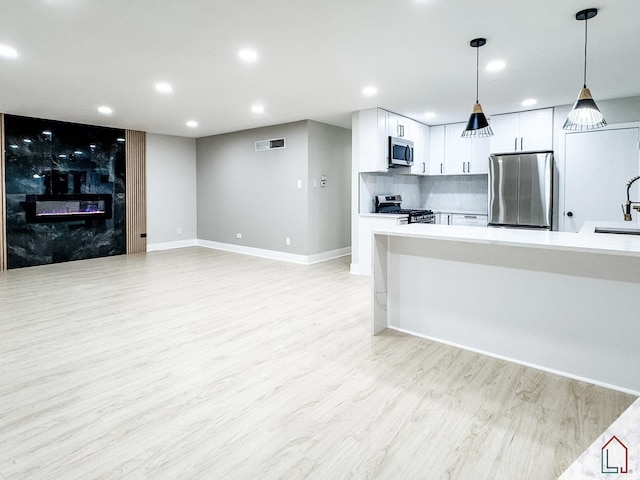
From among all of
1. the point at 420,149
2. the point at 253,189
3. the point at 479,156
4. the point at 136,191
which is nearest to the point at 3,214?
the point at 136,191

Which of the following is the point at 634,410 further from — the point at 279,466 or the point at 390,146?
the point at 390,146

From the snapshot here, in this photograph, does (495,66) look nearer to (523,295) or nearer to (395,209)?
(523,295)

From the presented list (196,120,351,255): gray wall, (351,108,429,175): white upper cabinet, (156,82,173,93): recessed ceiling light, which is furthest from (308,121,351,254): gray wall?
(156,82,173,93): recessed ceiling light

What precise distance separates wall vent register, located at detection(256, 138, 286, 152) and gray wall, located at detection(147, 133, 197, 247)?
228 cm

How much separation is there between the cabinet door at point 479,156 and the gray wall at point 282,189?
2.29 m

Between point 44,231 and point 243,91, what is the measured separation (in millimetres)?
4693

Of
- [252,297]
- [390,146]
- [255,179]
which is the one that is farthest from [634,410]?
[255,179]

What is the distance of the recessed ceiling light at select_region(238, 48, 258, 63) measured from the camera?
3.55 m

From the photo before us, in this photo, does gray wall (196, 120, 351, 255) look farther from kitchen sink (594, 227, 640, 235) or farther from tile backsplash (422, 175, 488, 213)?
kitchen sink (594, 227, 640, 235)

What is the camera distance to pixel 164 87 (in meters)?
4.75

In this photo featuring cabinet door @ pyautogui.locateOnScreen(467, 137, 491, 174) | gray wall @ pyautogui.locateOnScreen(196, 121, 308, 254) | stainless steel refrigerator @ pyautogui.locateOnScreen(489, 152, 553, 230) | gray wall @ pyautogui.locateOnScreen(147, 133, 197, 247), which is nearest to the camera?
stainless steel refrigerator @ pyautogui.locateOnScreen(489, 152, 553, 230)

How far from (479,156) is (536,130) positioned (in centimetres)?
101

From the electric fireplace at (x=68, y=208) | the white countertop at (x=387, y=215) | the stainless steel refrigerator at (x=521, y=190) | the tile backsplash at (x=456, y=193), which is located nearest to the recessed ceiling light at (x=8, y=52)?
the electric fireplace at (x=68, y=208)

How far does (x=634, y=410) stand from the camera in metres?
0.76
